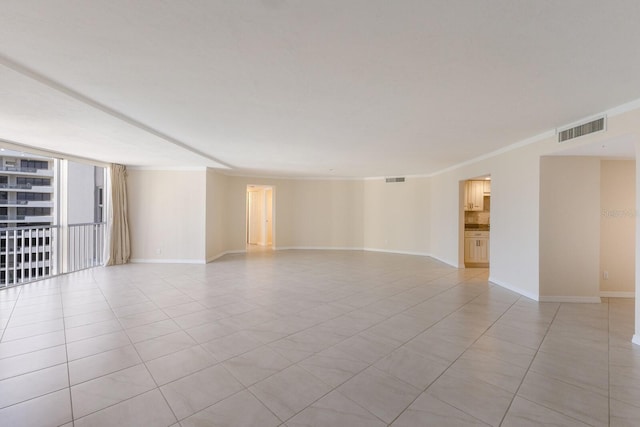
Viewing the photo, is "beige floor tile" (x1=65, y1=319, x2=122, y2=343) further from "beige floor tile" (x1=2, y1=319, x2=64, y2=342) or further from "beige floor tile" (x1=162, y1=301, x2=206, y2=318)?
"beige floor tile" (x1=162, y1=301, x2=206, y2=318)

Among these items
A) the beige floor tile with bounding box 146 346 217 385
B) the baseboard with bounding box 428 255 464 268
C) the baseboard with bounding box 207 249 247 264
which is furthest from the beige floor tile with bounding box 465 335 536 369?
the baseboard with bounding box 207 249 247 264

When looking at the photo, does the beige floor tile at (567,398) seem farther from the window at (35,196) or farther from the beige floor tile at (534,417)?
the window at (35,196)

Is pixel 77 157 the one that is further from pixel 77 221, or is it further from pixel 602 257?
pixel 602 257

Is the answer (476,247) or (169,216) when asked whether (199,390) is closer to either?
(169,216)

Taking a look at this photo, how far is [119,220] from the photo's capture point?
7.33 meters

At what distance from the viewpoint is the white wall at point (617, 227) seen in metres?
4.81

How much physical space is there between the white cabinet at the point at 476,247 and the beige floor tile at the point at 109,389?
24.2ft

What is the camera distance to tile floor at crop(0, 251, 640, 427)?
200cm

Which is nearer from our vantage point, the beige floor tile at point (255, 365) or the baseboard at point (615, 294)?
the beige floor tile at point (255, 365)

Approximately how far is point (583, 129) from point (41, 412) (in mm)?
5977

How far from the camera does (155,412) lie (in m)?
1.98

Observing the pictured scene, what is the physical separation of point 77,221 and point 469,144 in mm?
8541

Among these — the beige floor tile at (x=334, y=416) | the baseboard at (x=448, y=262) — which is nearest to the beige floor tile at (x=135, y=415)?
the beige floor tile at (x=334, y=416)

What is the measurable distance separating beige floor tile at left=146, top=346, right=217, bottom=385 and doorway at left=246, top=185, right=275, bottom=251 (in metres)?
8.10
